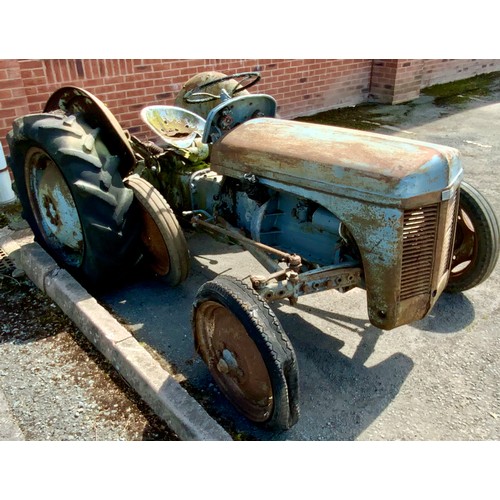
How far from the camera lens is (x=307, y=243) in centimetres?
322

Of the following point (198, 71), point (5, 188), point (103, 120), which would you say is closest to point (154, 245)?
point (103, 120)

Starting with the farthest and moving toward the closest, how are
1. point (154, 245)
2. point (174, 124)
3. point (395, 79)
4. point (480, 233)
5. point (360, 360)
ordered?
point (395, 79) → point (174, 124) → point (154, 245) → point (480, 233) → point (360, 360)

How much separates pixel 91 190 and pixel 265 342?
159 centimetres

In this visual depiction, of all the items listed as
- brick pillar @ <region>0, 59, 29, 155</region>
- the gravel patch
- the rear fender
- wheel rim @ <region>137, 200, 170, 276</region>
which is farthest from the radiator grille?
brick pillar @ <region>0, 59, 29, 155</region>

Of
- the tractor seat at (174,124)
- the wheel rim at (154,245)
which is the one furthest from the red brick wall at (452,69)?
the wheel rim at (154,245)

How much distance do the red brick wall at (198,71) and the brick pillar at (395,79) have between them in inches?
0.6

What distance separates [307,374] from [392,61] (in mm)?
6934

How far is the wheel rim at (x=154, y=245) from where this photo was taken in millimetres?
3625

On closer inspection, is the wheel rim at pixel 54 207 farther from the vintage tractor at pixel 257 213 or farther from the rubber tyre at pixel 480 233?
the rubber tyre at pixel 480 233

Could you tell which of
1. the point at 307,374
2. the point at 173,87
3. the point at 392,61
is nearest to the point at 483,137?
the point at 392,61

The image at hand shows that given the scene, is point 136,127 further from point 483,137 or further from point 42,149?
point 483,137

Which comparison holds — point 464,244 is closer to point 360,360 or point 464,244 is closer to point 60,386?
point 360,360

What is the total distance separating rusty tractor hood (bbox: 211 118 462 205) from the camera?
2553mm

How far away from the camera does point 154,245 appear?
3.74 meters
